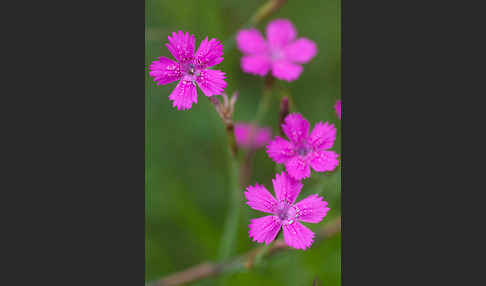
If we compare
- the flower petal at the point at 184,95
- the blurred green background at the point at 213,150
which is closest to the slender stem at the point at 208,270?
the blurred green background at the point at 213,150

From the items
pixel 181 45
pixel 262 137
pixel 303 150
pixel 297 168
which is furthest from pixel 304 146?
pixel 262 137

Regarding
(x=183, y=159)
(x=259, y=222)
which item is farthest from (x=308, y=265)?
(x=183, y=159)

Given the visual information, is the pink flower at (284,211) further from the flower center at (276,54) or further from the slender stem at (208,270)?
the flower center at (276,54)

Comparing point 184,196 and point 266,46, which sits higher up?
point 266,46

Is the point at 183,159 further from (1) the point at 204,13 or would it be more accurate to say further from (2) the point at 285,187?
(2) the point at 285,187

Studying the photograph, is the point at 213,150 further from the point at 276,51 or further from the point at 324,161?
the point at 324,161

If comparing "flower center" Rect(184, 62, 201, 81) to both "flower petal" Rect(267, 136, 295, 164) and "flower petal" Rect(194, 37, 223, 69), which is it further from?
"flower petal" Rect(267, 136, 295, 164)
